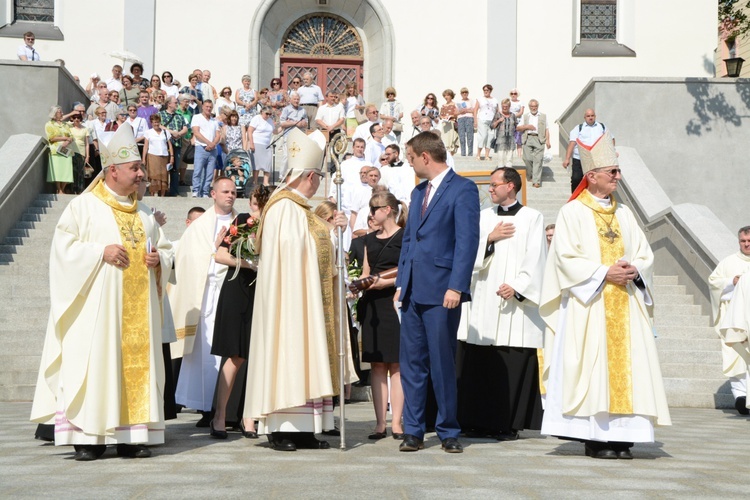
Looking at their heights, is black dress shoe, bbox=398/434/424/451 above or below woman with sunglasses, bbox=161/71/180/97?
below

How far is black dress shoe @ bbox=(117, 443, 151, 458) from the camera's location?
768 cm

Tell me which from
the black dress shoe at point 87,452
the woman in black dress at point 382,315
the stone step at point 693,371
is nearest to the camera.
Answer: the black dress shoe at point 87,452

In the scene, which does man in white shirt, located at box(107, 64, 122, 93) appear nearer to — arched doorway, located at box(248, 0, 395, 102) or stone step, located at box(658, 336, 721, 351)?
arched doorway, located at box(248, 0, 395, 102)

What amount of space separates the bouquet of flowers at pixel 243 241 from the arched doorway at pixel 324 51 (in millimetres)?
20774

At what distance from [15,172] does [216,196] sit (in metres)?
7.64

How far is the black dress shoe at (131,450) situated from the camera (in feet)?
25.2

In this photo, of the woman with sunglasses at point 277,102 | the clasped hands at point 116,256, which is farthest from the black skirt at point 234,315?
the woman with sunglasses at point 277,102

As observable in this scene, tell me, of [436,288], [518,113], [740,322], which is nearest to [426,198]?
[436,288]

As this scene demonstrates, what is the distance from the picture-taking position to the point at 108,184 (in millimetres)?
8328

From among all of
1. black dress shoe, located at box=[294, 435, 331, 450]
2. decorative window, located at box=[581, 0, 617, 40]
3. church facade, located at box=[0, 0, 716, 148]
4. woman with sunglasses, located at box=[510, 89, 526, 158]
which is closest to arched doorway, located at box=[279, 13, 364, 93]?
church facade, located at box=[0, 0, 716, 148]

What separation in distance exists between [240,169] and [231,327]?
33.8ft

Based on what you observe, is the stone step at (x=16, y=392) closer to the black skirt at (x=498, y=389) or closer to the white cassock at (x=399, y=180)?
the black skirt at (x=498, y=389)

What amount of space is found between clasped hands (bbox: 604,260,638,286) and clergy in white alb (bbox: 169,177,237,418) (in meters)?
3.24

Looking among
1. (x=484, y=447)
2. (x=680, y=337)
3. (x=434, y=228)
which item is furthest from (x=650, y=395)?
(x=680, y=337)
